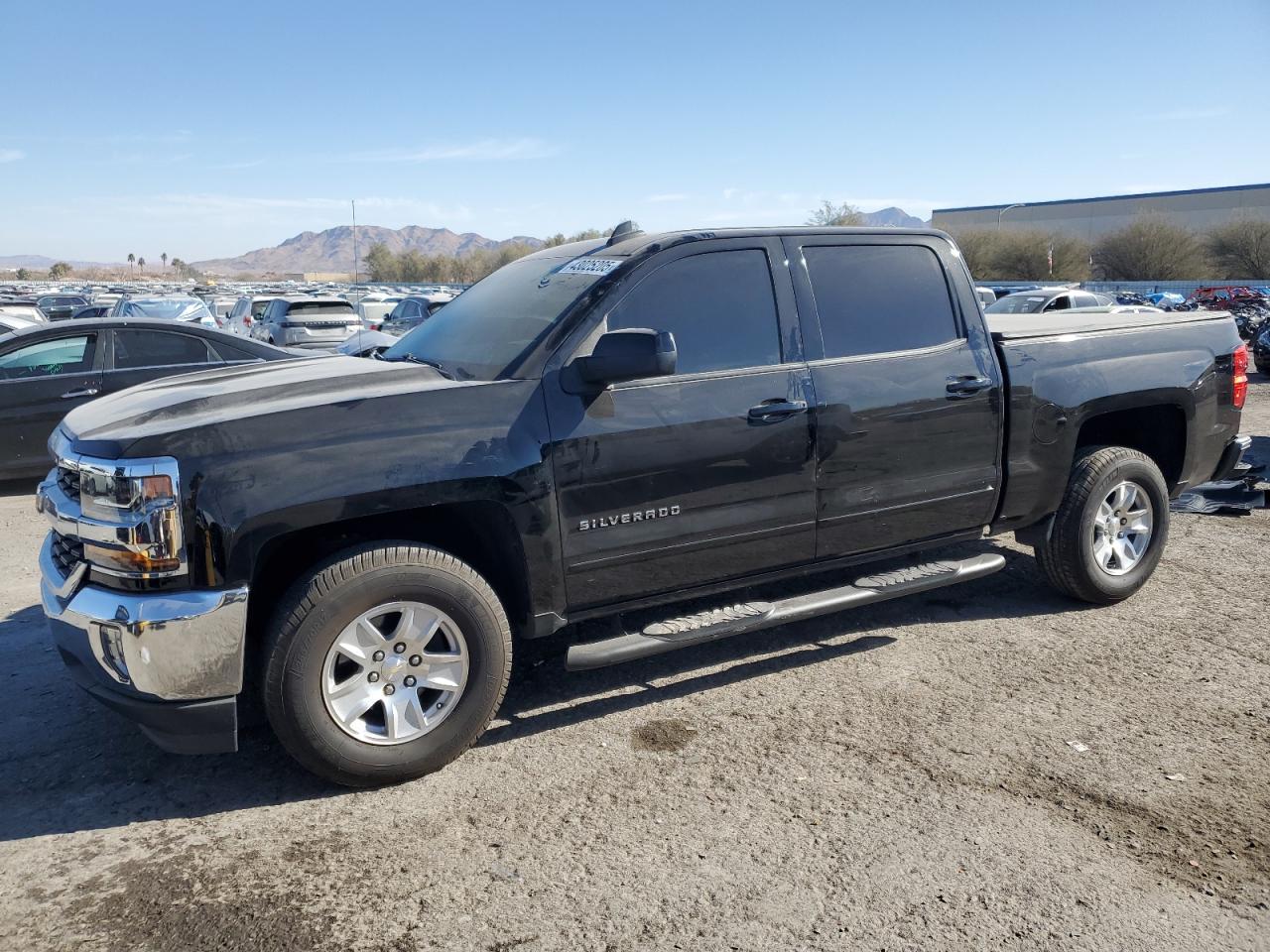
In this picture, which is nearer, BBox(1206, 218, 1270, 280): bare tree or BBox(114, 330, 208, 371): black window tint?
BBox(114, 330, 208, 371): black window tint

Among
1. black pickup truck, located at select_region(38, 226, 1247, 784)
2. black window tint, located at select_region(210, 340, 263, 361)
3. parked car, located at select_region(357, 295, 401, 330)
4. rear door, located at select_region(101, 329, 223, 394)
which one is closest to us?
black pickup truck, located at select_region(38, 226, 1247, 784)

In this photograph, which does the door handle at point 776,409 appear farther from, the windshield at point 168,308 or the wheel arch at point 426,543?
the windshield at point 168,308

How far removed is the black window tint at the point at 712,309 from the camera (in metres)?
4.04

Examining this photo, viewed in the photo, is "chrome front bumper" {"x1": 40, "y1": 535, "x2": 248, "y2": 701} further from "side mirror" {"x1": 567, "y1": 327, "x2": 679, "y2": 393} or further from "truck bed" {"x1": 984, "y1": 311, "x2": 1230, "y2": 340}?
"truck bed" {"x1": 984, "y1": 311, "x2": 1230, "y2": 340}

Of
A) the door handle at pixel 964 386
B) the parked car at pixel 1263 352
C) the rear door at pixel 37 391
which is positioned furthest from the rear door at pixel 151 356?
the parked car at pixel 1263 352

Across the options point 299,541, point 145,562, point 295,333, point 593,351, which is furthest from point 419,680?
point 295,333

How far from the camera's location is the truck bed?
5.04m

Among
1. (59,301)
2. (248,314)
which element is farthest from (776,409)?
(59,301)

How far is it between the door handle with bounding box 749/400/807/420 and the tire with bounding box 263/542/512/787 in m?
1.33

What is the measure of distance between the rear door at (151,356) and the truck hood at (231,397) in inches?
199

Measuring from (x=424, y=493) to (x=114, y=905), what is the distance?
155 centimetres

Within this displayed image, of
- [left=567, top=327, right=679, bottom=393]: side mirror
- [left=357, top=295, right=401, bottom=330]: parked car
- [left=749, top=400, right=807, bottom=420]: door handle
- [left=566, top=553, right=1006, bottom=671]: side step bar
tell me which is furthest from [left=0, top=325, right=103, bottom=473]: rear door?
[left=357, top=295, right=401, bottom=330]: parked car

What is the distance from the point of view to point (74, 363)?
28.7 feet

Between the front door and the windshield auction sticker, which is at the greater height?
the windshield auction sticker
